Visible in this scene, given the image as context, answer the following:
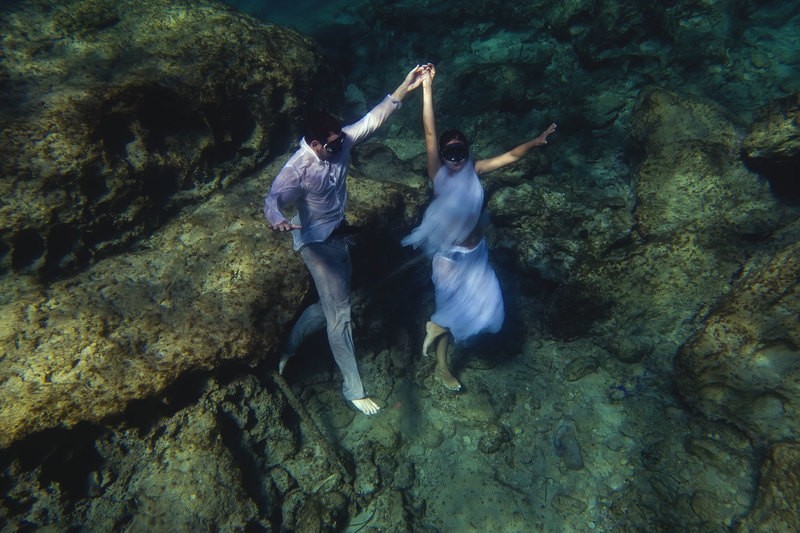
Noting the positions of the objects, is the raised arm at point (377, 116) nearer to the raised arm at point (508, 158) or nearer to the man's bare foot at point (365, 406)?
the raised arm at point (508, 158)

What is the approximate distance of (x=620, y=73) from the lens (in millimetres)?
7367

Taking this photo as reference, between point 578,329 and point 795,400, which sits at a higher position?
point 795,400

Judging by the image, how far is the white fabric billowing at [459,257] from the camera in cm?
401

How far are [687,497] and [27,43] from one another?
29.9ft

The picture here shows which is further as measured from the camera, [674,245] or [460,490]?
[674,245]

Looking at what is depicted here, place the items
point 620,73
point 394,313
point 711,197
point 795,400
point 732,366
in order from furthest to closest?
1. point 620,73
2. point 394,313
3. point 711,197
4. point 732,366
5. point 795,400

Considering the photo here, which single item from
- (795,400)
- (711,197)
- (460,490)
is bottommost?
(460,490)

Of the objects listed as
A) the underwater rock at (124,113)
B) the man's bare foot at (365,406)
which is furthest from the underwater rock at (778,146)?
the underwater rock at (124,113)

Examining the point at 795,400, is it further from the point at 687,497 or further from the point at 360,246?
the point at 360,246

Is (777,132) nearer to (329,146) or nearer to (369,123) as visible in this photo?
(369,123)

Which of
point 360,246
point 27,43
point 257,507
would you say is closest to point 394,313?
point 360,246

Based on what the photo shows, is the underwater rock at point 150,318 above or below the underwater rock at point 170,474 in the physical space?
above

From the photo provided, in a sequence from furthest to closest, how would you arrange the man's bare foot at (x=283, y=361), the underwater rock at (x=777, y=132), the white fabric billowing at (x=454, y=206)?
the man's bare foot at (x=283, y=361) < the underwater rock at (x=777, y=132) < the white fabric billowing at (x=454, y=206)

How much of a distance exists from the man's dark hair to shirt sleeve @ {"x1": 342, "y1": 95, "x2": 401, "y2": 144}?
0.43 m
